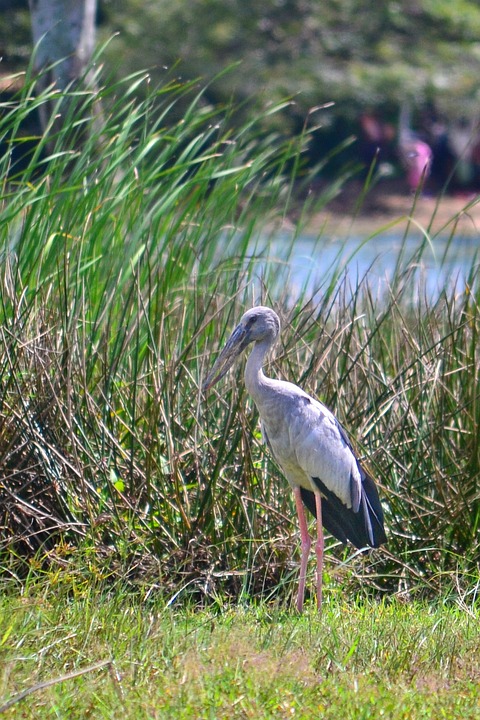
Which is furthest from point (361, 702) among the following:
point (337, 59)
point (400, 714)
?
point (337, 59)

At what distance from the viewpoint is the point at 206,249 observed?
17.1 feet

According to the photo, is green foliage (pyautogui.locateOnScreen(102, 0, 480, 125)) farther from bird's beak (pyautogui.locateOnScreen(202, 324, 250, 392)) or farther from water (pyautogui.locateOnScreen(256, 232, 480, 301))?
bird's beak (pyautogui.locateOnScreen(202, 324, 250, 392))

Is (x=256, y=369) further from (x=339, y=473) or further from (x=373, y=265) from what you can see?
(x=373, y=265)

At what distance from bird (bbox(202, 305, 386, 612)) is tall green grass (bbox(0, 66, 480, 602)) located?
0.22 metres

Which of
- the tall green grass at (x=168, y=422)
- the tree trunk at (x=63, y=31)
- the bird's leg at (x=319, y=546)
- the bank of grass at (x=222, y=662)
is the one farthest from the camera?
the tree trunk at (x=63, y=31)

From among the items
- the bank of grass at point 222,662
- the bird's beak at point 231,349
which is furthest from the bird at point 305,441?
the bank of grass at point 222,662

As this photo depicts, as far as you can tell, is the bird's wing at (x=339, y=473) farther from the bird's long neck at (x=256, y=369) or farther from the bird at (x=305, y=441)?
the bird's long neck at (x=256, y=369)

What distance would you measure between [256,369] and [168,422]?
43 cm

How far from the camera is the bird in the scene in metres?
3.89

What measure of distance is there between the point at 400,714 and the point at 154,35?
1676 centimetres

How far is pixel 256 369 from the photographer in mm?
3936

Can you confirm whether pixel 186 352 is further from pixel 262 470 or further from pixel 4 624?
pixel 4 624

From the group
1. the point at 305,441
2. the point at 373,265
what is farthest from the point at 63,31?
the point at 305,441

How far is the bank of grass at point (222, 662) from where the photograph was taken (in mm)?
2912
